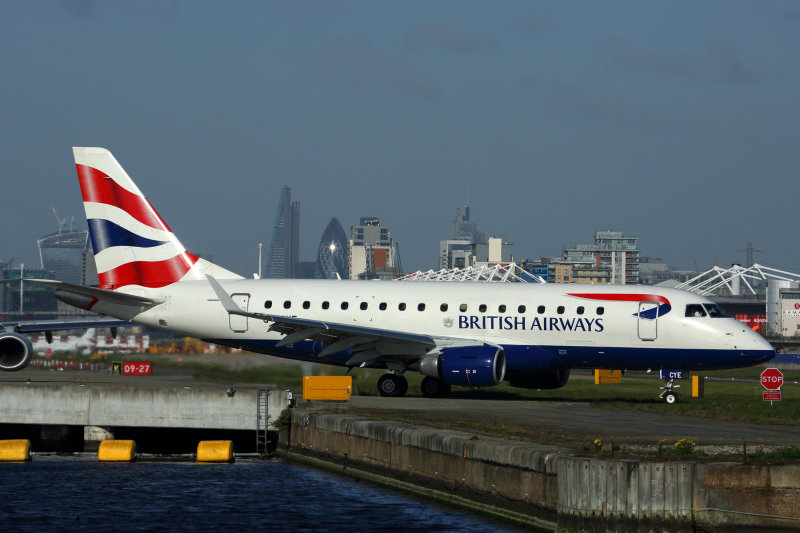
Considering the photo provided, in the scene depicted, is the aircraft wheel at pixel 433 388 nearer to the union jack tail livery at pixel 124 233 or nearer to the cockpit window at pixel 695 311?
the cockpit window at pixel 695 311

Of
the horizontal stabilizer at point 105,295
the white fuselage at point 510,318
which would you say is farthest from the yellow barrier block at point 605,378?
the horizontal stabilizer at point 105,295

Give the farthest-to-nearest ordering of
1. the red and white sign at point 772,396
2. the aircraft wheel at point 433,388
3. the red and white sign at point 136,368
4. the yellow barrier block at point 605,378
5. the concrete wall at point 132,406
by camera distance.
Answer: the red and white sign at point 136,368, the yellow barrier block at point 605,378, the aircraft wheel at point 433,388, the concrete wall at point 132,406, the red and white sign at point 772,396

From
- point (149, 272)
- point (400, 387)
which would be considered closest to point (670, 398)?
point (400, 387)

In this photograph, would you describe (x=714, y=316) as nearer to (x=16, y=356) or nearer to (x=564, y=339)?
→ (x=564, y=339)

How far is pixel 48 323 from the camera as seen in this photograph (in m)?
47.6

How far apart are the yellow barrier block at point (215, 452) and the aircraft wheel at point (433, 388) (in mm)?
8199

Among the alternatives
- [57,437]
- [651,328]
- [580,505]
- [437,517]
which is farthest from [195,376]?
[580,505]

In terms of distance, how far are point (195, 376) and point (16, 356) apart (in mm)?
6941

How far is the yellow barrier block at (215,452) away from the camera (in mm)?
31656

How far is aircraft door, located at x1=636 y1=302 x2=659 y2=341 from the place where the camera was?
35.8m

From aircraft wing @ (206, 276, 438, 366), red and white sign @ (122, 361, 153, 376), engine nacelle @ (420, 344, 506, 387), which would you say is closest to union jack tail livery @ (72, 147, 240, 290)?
aircraft wing @ (206, 276, 438, 366)

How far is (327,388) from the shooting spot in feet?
109

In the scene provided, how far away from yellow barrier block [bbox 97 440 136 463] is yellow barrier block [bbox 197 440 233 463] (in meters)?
2.05

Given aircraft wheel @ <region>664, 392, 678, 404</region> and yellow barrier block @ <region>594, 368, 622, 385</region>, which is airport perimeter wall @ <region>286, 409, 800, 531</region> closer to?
aircraft wheel @ <region>664, 392, 678, 404</region>
